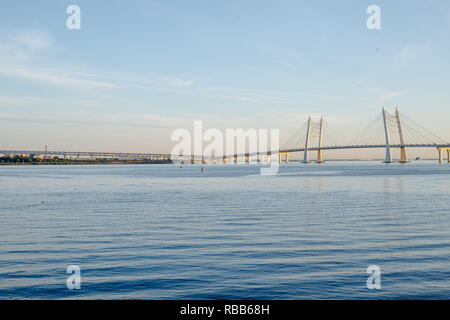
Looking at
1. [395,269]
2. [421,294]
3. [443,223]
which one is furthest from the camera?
[443,223]

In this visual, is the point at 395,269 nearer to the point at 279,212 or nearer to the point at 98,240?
the point at 98,240

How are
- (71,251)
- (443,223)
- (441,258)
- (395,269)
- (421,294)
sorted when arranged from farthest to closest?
(443,223) → (71,251) → (441,258) → (395,269) → (421,294)

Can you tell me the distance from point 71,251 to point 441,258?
33.7 feet

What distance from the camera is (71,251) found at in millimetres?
13148

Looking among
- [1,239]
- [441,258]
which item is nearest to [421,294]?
[441,258]

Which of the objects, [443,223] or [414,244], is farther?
[443,223]
